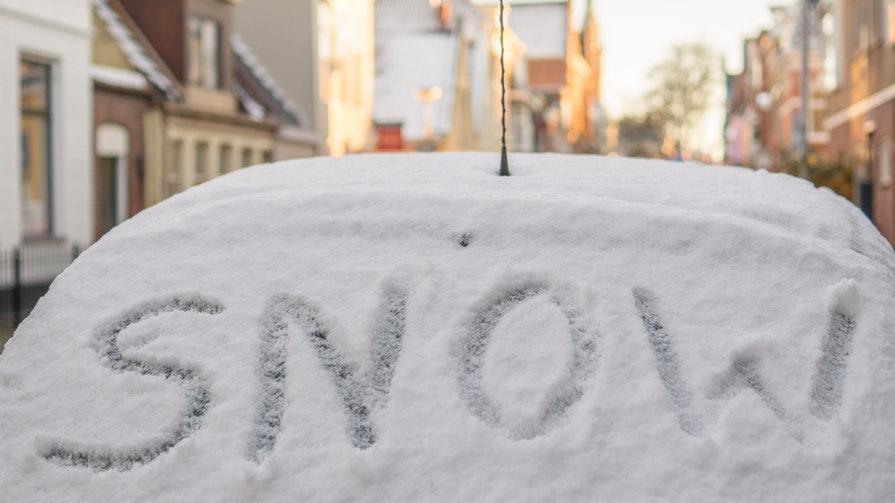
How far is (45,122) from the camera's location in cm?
1742

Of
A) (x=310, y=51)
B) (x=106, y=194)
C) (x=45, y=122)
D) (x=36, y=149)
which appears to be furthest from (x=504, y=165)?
(x=310, y=51)

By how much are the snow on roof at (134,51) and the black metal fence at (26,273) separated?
4525 millimetres

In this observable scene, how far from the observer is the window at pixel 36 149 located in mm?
16734

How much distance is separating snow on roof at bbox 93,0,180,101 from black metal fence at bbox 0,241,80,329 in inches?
178

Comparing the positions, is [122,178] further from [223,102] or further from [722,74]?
[722,74]

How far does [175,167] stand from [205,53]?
2.74 metres

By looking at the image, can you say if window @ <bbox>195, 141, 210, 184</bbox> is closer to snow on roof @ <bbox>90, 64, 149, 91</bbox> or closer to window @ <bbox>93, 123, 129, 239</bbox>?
snow on roof @ <bbox>90, 64, 149, 91</bbox>

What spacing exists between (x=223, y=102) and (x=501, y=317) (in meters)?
23.3

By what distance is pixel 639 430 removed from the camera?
1.75 metres

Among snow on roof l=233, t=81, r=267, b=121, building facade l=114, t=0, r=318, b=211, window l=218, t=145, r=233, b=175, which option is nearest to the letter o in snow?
building facade l=114, t=0, r=318, b=211

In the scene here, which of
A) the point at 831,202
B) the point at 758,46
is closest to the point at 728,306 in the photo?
the point at 831,202

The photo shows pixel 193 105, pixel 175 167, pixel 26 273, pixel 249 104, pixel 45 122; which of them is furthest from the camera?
pixel 249 104

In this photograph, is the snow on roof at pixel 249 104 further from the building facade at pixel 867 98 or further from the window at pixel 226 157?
the building facade at pixel 867 98

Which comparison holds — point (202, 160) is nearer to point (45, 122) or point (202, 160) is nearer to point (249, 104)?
point (249, 104)
